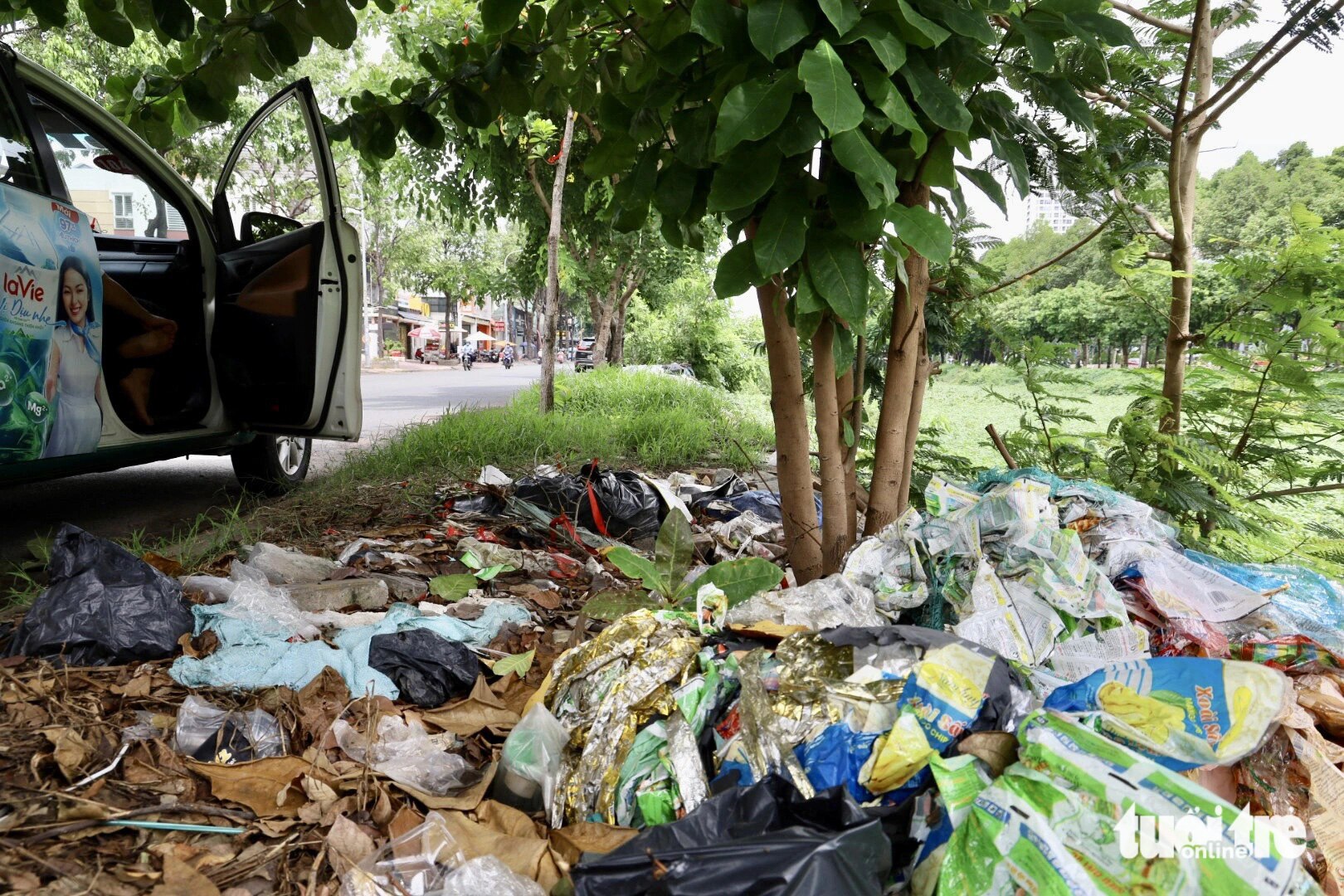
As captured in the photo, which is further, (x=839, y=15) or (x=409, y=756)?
(x=409, y=756)

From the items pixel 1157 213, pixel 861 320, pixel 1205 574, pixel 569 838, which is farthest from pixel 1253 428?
pixel 569 838

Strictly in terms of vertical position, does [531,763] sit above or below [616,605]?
below

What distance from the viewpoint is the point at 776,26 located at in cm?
156

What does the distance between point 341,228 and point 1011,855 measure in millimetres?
3761

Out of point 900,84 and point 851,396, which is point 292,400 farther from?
point 900,84

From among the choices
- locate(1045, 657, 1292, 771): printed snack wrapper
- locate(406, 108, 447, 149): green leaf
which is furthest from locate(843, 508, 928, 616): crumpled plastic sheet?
locate(406, 108, 447, 149): green leaf

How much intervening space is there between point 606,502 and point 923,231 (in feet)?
7.21

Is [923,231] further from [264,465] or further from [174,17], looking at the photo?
[264,465]

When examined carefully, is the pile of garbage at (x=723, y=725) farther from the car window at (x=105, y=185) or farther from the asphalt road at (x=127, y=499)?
the car window at (x=105, y=185)

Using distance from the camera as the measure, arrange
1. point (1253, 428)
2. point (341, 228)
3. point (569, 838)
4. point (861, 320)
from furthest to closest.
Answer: point (341, 228), point (1253, 428), point (861, 320), point (569, 838)

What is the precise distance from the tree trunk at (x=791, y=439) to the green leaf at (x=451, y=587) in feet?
3.82

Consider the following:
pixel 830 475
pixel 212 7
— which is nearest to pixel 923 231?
pixel 830 475

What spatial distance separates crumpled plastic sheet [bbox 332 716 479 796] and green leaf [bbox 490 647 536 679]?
302mm

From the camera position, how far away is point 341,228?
12.3 ft
